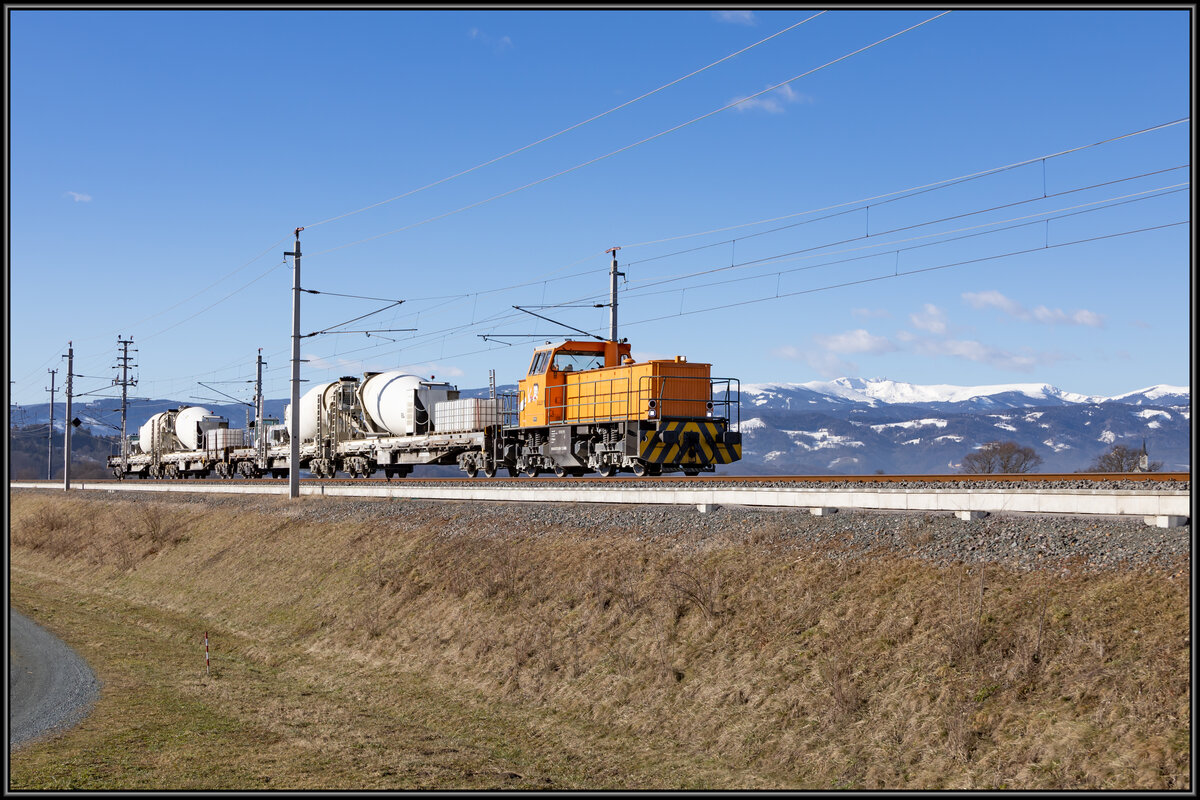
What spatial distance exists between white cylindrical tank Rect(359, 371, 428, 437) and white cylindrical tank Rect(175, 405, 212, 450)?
84.8 ft

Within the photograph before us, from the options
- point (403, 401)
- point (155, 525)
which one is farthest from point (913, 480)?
point (155, 525)

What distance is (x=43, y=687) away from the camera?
20.9 meters

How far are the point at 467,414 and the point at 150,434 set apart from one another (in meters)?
44.7

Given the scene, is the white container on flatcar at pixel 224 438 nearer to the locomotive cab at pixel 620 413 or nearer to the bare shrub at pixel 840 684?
the locomotive cab at pixel 620 413

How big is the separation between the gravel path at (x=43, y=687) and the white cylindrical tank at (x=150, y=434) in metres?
46.1

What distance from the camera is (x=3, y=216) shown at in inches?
483

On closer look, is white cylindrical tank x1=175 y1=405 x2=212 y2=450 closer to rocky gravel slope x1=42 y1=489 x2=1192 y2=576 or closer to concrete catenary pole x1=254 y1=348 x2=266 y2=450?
concrete catenary pole x1=254 y1=348 x2=266 y2=450

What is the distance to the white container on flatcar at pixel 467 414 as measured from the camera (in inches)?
1428

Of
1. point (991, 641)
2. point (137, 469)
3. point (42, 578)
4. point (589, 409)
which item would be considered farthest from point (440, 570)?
point (137, 469)

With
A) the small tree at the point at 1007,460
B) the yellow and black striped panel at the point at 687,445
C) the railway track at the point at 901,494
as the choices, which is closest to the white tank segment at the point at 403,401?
the railway track at the point at 901,494

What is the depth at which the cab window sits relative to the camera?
31594 millimetres

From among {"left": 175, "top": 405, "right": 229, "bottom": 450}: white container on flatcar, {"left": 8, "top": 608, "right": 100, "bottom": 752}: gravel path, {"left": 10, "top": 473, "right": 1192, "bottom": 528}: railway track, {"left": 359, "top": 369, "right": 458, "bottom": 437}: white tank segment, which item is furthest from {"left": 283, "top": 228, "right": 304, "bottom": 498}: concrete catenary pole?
{"left": 175, "top": 405, "right": 229, "bottom": 450}: white container on flatcar

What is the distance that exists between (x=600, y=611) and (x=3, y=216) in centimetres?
1045

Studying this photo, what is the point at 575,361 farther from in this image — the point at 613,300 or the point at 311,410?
the point at 311,410
